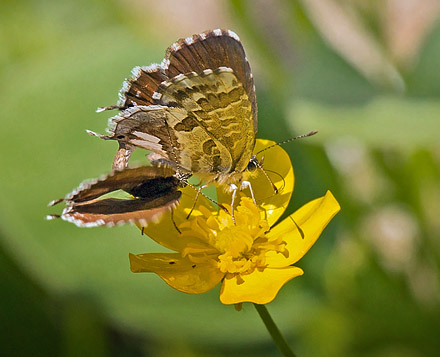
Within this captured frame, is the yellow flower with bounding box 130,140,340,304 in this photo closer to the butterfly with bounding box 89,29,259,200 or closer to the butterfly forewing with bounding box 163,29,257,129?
the butterfly with bounding box 89,29,259,200

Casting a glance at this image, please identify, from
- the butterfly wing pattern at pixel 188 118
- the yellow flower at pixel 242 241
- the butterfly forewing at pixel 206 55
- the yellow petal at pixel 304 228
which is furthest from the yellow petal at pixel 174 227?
the butterfly forewing at pixel 206 55

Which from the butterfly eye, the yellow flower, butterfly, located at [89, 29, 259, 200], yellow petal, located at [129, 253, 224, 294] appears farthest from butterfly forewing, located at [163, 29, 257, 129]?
yellow petal, located at [129, 253, 224, 294]

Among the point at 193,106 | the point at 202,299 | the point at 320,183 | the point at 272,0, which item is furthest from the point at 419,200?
the point at 272,0

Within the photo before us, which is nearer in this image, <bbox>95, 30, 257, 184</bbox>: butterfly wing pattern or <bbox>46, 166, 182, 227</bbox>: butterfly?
<bbox>46, 166, 182, 227</bbox>: butterfly

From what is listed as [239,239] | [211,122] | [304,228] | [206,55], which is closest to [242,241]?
[239,239]

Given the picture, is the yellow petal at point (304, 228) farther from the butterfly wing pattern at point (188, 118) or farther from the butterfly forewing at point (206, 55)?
the butterfly forewing at point (206, 55)

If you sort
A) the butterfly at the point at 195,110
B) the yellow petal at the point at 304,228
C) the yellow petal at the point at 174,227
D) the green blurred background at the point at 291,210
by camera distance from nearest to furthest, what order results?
the yellow petal at the point at 304,228 → the butterfly at the point at 195,110 → the yellow petal at the point at 174,227 → the green blurred background at the point at 291,210
